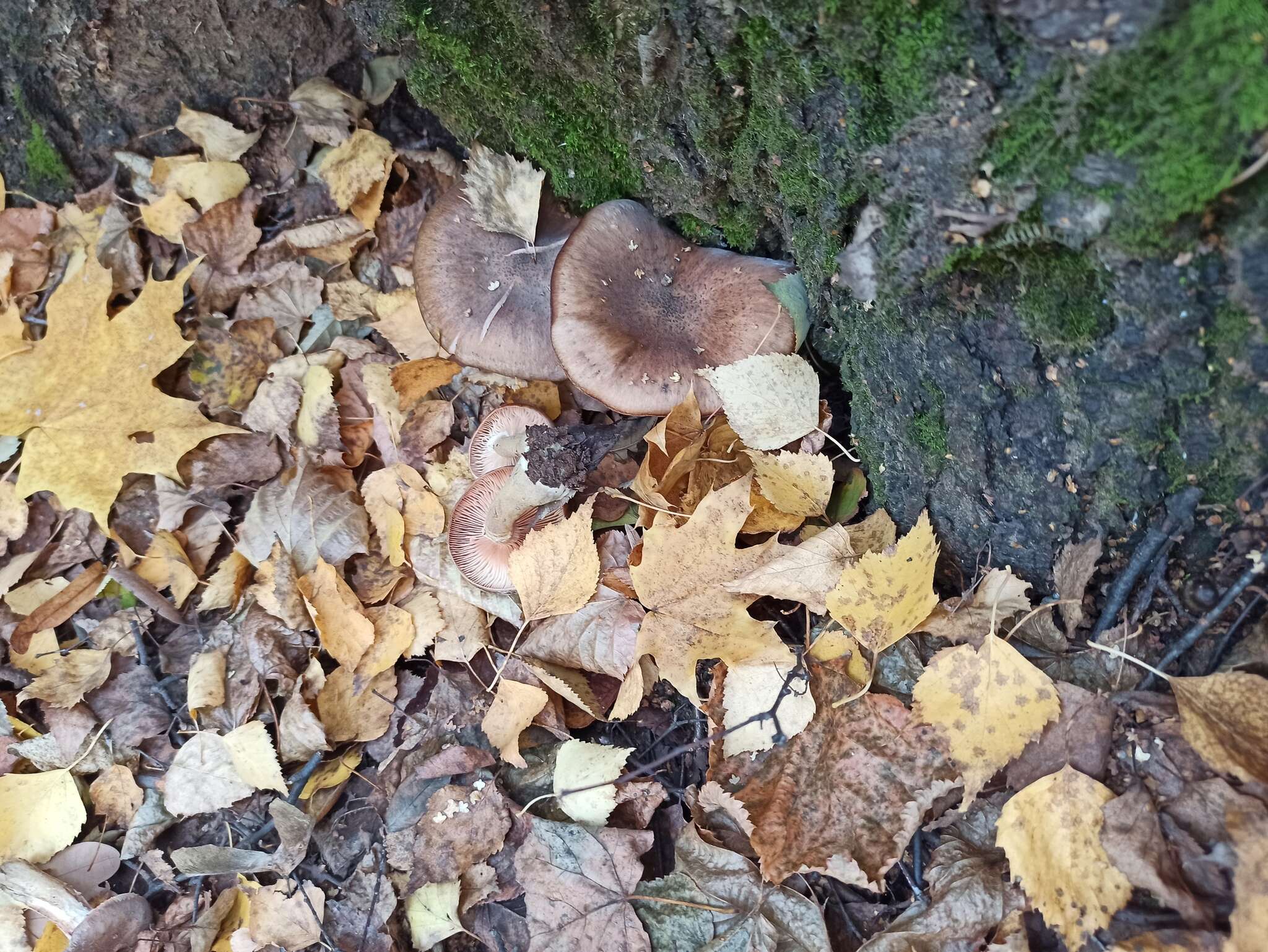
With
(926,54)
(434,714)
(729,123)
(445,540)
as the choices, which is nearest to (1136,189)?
(926,54)

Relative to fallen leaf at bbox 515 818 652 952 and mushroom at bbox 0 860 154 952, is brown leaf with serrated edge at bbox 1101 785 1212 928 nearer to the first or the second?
fallen leaf at bbox 515 818 652 952

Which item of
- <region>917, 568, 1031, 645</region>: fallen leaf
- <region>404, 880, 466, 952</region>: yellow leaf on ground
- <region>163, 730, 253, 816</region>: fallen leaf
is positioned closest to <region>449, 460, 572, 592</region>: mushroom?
<region>404, 880, 466, 952</region>: yellow leaf on ground

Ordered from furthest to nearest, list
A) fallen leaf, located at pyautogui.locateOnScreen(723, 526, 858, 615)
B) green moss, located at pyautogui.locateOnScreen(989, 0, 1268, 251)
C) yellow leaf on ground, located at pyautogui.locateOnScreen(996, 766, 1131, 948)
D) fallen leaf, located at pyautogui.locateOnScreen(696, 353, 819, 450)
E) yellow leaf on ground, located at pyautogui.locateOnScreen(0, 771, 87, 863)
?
yellow leaf on ground, located at pyautogui.locateOnScreen(0, 771, 87, 863)
fallen leaf, located at pyautogui.locateOnScreen(696, 353, 819, 450)
fallen leaf, located at pyautogui.locateOnScreen(723, 526, 858, 615)
yellow leaf on ground, located at pyautogui.locateOnScreen(996, 766, 1131, 948)
green moss, located at pyautogui.locateOnScreen(989, 0, 1268, 251)

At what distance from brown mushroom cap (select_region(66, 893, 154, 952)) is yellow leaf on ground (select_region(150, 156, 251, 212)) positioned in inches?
104

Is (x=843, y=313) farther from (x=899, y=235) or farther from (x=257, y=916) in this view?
(x=257, y=916)

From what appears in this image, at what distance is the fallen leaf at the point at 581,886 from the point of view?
90.8 inches

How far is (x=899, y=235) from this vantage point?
1.85 metres

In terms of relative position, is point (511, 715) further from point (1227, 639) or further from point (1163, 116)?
point (1163, 116)

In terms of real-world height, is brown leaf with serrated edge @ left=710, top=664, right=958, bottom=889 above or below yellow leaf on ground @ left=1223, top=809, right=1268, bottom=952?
below

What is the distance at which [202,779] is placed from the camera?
9.36 feet

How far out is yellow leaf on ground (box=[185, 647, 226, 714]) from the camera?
2.90 m

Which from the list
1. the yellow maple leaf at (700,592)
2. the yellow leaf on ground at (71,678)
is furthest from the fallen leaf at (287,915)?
the yellow maple leaf at (700,592)

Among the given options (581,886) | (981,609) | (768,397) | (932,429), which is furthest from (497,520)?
(981,609)

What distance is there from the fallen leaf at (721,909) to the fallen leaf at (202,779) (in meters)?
1.52
